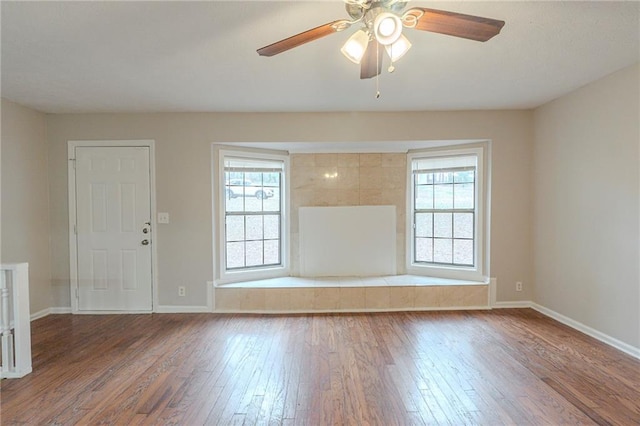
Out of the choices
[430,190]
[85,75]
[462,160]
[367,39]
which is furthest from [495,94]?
[85,75]

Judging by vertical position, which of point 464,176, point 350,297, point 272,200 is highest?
point 464,176

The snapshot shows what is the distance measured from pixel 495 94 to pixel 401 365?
2761 mm

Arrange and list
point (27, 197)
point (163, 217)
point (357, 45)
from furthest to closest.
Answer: point (163, 217)
point (27, 197)
point (357, 45)

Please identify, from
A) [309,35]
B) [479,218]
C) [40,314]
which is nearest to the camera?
[309,35]

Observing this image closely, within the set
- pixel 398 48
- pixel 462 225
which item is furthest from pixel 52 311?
pixel 462 225

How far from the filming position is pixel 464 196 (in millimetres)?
4062

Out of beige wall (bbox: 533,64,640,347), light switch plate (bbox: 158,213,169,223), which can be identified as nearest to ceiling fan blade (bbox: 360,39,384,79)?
beige wall (bbox: 533,64,640,347)

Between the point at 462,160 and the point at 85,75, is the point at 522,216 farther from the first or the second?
the point at 85,75

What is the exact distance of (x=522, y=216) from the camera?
3807mm

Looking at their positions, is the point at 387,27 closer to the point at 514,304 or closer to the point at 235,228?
the point at 235,228

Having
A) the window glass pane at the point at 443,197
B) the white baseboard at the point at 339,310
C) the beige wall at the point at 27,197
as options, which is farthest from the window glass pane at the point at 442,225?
the beige wall at the point at 27,197

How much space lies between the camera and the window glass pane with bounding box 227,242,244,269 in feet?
13.3

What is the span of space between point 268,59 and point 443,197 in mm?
2862

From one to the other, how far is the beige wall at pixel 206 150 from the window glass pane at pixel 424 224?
0.76m
